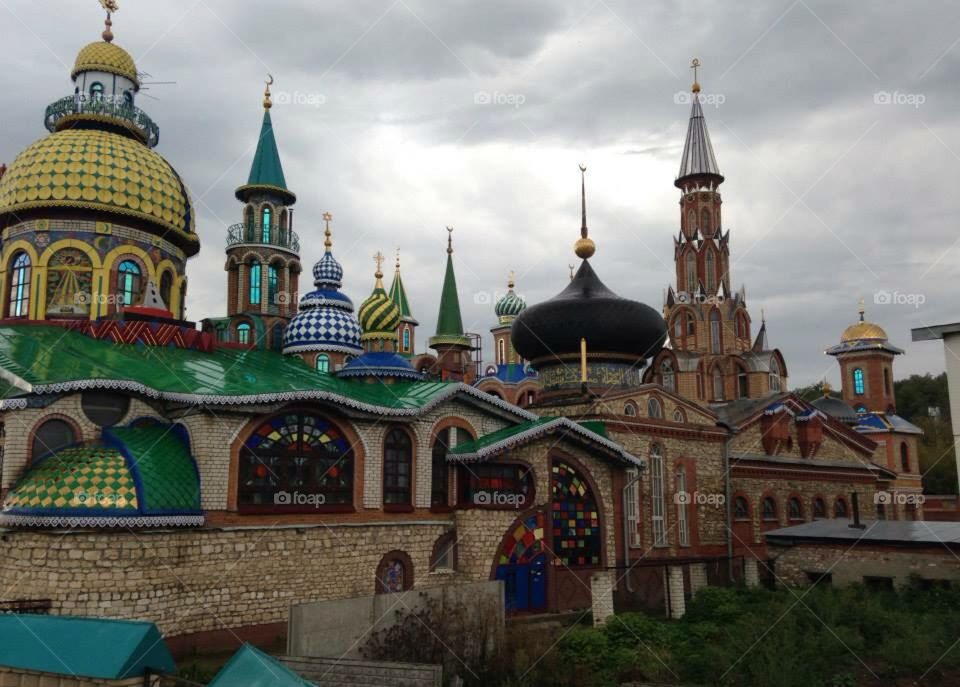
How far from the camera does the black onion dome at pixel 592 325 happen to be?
23531 millimetres

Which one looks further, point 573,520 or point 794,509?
point 794,509

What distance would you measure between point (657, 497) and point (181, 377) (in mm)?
12558

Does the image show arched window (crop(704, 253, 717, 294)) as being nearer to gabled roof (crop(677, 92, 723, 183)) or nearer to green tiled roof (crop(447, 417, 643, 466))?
gabled roof (crop(677, 92, 723, 183))

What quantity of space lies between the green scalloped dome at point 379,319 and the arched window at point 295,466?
18.4ft

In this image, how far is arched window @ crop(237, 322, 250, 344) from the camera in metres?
23.5

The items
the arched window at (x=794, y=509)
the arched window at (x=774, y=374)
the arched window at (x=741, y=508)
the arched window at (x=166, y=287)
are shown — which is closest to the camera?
the arched window at (x=166, y=287)

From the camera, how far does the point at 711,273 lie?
3962 cm

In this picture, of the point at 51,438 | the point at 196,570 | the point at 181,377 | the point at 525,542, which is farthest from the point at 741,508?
the point at 51,438

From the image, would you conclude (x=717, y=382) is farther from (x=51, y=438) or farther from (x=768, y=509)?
(x=51, y=438)

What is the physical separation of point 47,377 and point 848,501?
2545 cm

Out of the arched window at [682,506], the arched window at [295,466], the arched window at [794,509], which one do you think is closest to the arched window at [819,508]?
the arched window at [794,509]

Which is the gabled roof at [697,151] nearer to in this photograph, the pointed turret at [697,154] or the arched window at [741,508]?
the pointed turret at [697,154]

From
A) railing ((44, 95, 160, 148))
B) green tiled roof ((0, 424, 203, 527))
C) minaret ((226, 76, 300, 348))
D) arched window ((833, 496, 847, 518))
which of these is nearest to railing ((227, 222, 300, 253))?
minaret ((226, 76, 300, 348))

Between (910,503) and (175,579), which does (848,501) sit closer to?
(910,503)
